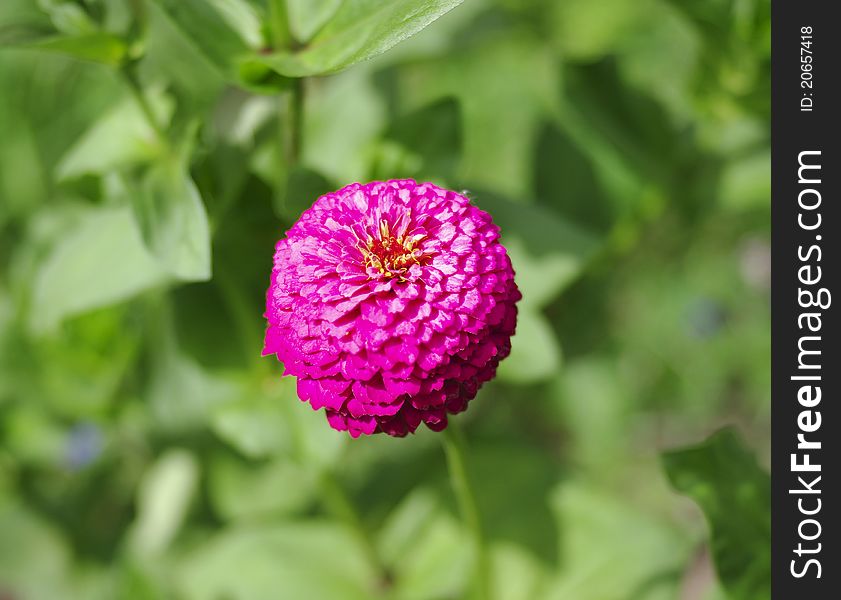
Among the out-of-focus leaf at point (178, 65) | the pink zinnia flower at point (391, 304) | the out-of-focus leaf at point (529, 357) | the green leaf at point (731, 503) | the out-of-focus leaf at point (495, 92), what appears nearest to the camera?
the pink zinnia flower at point (391, 304)

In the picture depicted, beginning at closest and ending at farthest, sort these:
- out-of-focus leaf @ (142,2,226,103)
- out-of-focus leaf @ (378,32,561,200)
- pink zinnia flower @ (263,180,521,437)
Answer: pink zinnia flower @ (263,180,521,437) → out-of-focus leaf @ (142,2,226,103) → out-of-focus leaf @ (378,32,561,200)

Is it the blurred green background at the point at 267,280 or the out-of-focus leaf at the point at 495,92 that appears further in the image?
the out-of-focus leaf at the point at 495,92

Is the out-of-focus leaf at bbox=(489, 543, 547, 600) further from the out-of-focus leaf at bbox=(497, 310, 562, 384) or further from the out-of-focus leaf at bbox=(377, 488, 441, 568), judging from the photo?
the out-of-focus leaf at bbox=(497, 310, 562, 384)

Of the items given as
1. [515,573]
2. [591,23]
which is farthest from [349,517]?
[591,23]

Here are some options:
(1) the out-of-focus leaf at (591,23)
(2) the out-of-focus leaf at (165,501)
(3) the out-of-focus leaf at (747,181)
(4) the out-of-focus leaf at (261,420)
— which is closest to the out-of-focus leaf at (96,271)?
(4) the out-of-focus leaf at (261,420)

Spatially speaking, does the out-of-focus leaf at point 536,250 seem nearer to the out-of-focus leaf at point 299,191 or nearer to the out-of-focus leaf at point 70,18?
the out-of-focus leaf at point 299,191

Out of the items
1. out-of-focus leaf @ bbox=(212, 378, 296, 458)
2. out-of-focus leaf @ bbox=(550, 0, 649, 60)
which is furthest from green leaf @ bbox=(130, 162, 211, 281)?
out-of-focus leaf @ bbox=(550, 0, 649, 60)
